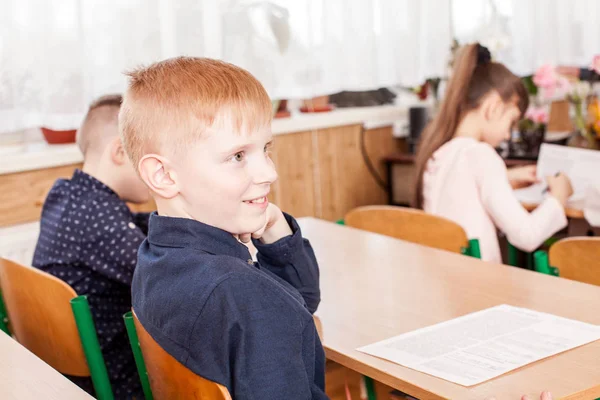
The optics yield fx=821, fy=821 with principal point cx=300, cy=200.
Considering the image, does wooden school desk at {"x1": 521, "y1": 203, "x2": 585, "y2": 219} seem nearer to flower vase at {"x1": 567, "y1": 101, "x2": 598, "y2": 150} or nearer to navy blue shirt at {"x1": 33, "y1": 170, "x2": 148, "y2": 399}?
flower vase at {"x1": 567, "y1": 101, "x2": 598, "y2": 150}

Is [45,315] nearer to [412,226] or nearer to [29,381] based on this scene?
[29,381]

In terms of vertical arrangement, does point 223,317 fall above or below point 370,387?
above

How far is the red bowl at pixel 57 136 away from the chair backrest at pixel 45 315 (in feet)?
3.20

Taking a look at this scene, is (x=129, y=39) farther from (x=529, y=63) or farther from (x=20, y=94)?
(x=529, y=63)

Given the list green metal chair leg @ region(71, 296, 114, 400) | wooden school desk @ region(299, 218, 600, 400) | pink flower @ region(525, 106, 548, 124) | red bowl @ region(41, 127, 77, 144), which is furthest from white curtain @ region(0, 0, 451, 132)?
green metal chair leg @ region(71, 296, 114, 400)

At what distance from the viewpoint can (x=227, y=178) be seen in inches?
43.7

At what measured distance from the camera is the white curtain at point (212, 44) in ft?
7.83

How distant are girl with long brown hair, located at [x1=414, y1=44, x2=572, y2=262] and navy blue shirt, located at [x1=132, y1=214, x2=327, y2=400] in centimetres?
119

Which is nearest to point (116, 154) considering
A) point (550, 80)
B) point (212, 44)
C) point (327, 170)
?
point (212, 44)

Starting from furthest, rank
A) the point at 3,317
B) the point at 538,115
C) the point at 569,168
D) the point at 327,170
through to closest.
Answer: the point at 327,170, the point at 538,115, the point at 569,168, the point at 3,317

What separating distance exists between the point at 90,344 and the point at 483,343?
2.21 ft

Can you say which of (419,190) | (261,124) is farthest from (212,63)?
(419,190)

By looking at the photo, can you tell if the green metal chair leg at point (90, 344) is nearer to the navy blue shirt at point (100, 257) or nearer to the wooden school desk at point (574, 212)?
the navy blue shirt at point (100, 257)

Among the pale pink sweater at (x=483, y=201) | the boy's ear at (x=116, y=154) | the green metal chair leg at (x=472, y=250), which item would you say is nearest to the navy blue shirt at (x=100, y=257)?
the boy's ear at (x=116, y=154)
